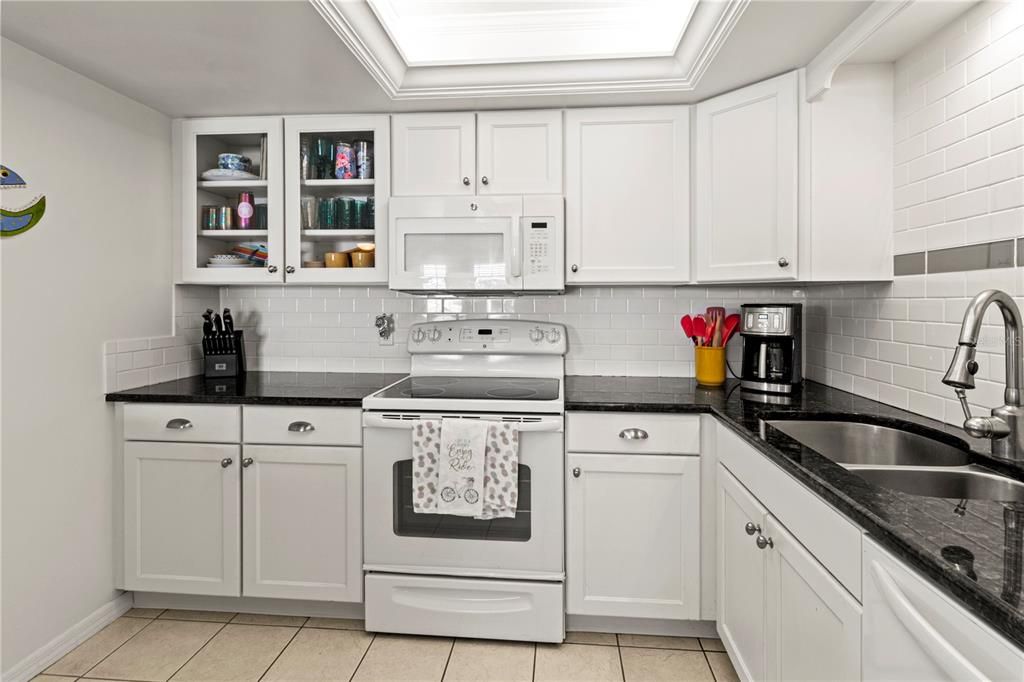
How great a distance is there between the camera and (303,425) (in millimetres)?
2199

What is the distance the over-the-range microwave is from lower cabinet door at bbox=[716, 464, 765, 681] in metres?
1.09

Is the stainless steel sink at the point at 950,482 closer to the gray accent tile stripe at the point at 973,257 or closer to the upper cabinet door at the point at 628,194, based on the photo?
the gray accent tile stripe at the point at 973,257

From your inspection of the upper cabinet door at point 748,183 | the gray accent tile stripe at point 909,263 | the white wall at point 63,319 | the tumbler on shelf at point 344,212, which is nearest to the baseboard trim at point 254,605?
the white wall at point 63,319

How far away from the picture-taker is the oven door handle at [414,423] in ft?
6.76

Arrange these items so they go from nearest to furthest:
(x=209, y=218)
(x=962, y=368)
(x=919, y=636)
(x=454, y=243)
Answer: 1. (x=919, y=636)
2. (x=962, y=368)
3. (x=454, y=243)
4. (x=209, y=218)

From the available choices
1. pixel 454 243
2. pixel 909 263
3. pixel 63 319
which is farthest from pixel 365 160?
pixel 909 263

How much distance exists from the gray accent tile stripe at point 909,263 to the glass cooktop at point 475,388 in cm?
126

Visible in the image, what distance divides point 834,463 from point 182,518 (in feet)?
7.57

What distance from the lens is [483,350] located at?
267 cm

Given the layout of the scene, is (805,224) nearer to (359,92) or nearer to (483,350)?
(483,350)

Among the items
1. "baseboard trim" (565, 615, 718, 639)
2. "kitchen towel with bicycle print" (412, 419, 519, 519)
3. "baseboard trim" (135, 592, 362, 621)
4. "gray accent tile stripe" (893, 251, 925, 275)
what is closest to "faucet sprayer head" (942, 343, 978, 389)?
"gray accent tile stripe" (893, 251, 925, 275)

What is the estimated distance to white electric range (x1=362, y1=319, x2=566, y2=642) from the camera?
2092 mm

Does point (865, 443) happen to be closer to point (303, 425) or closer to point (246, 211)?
point (303, 425)

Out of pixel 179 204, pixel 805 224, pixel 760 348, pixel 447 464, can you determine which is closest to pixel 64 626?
pixel 447 464
